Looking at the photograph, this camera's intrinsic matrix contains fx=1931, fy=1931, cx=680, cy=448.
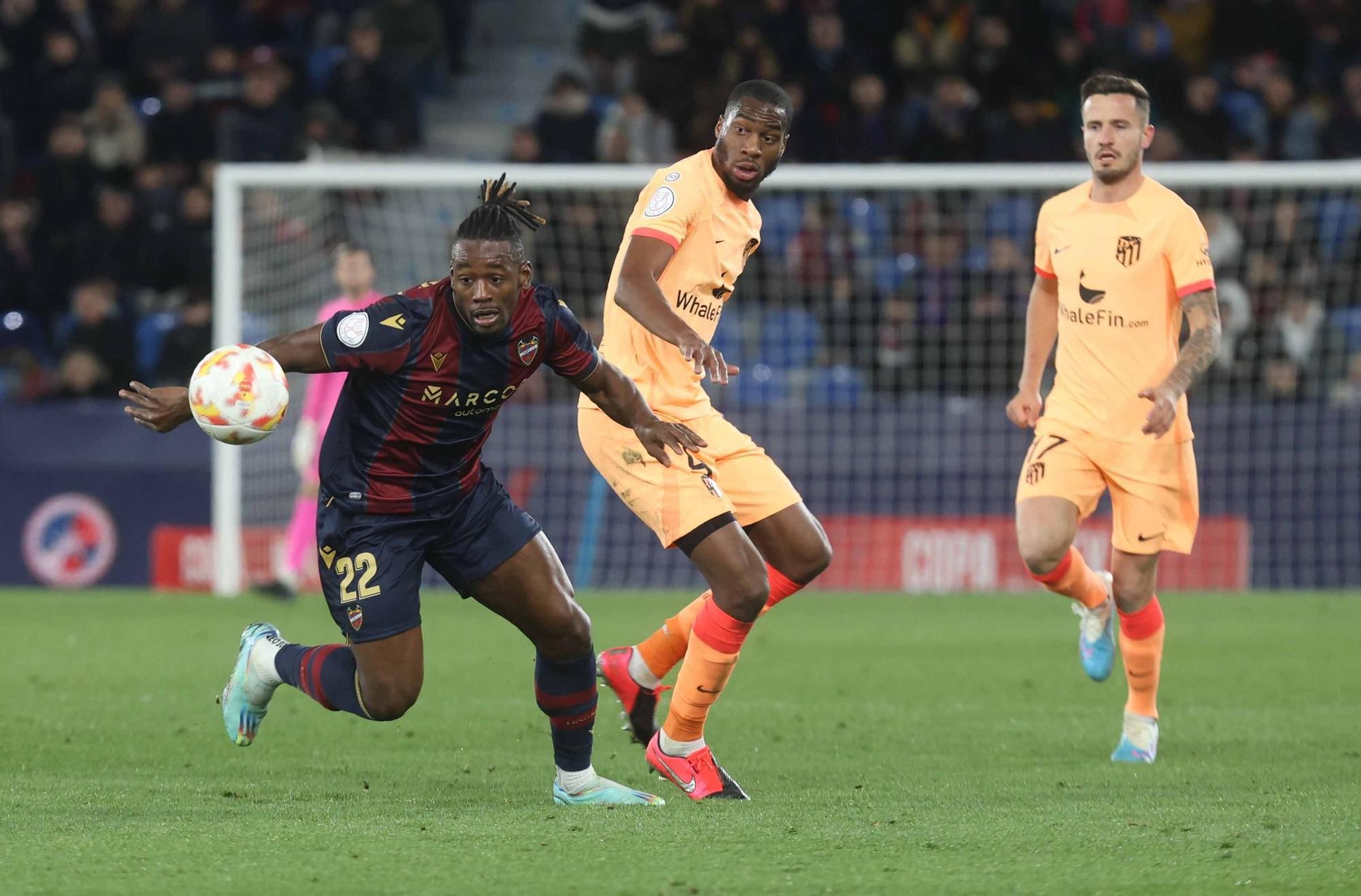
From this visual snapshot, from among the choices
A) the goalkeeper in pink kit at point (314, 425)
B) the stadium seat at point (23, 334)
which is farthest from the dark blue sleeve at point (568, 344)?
the stadium seat at point (23, 334)

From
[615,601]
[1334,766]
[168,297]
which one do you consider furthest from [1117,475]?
[168,297]

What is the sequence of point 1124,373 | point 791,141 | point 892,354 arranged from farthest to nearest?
point 791,141
point 892,354
point 1124,373

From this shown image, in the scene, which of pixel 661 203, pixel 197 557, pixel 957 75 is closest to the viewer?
pixel 661 203

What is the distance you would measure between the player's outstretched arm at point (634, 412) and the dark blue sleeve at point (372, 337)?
580mm

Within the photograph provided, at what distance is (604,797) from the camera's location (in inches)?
223

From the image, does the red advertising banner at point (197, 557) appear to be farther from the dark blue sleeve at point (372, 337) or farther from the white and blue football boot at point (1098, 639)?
the dark blue sleeve at point (372, 337)

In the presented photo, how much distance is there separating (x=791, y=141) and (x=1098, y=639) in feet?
33.4

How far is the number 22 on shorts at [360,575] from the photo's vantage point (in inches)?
224

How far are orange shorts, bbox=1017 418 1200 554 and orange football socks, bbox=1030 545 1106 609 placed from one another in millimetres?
247

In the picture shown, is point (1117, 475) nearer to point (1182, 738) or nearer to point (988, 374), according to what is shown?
point (1182, 738)

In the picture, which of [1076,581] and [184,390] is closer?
[184,390]

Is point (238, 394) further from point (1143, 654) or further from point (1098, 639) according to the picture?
point (1098, 639)

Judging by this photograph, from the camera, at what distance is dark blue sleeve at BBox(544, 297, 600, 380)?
18.5ft

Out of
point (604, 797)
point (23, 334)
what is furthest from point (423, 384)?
point (23, 334)
